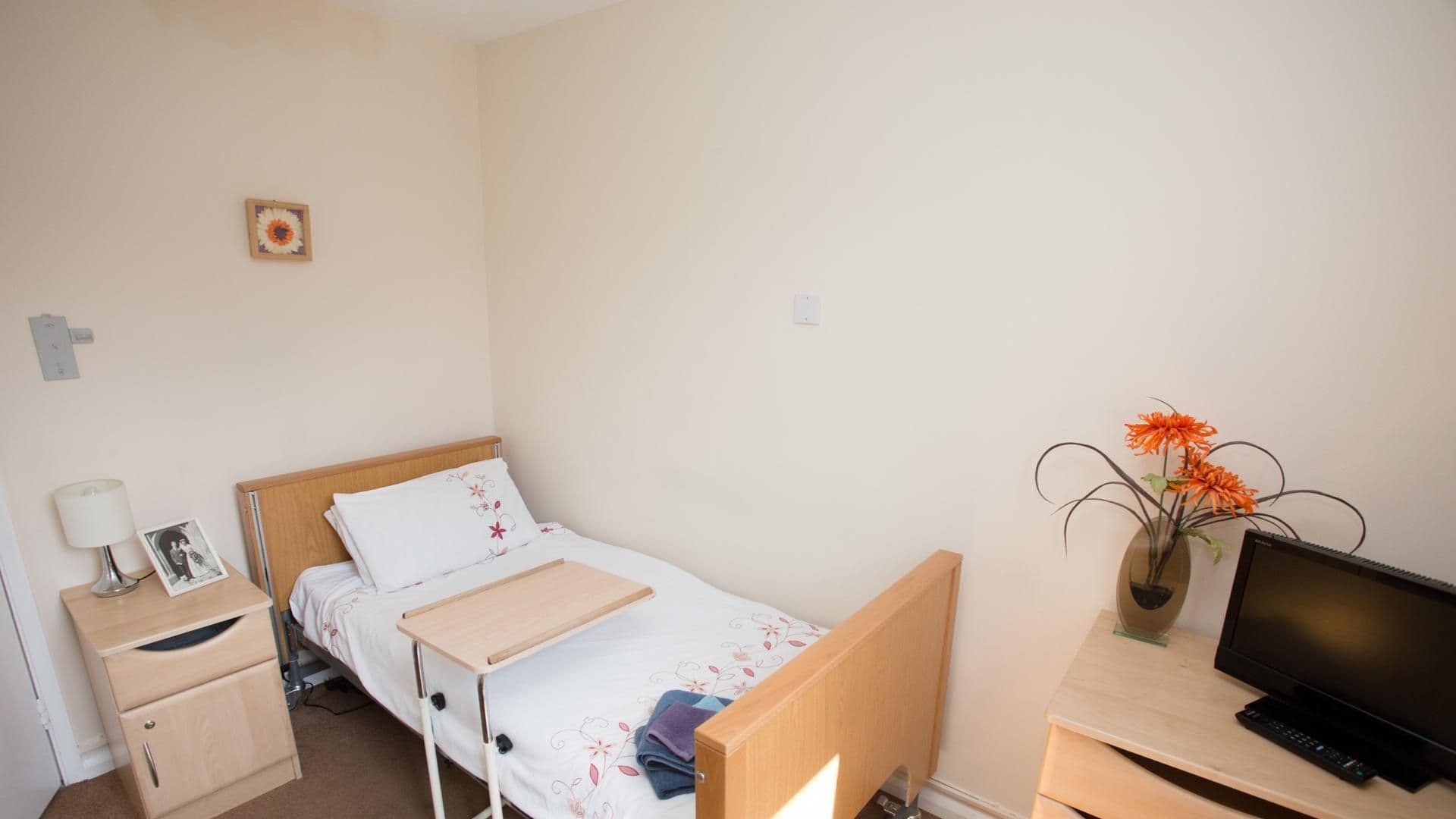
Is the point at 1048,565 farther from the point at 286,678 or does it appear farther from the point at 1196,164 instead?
the point at 286,678

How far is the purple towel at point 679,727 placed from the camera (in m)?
1.43

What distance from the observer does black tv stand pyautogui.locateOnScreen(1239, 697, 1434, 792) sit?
1.11 m

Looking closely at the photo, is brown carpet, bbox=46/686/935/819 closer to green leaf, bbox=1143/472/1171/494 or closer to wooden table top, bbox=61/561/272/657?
wooden table top, bbox=61/561/272/657

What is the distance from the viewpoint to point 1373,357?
4.31ft

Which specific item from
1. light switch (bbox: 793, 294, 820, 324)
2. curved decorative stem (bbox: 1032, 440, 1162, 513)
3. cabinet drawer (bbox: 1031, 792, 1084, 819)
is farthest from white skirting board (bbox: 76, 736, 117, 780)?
curved decorative stem (bbox: 1032, 440, 1162, 513)

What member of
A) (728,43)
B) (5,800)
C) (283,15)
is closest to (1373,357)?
(728,43)

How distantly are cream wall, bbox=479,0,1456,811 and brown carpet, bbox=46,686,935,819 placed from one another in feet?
3.27

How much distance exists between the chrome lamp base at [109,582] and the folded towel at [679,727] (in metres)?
1.80

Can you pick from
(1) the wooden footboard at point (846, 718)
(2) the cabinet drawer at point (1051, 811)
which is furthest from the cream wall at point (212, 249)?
(2) the cabinet drawer at point (1051, 811)

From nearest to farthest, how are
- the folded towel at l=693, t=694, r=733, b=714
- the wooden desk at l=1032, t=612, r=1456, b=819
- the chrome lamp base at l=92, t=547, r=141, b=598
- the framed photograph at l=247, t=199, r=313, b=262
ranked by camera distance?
the wooden desk at l=1032, t=612, r=1456, b=819 < the folded towel at l=693, t=694, r=733, b=714 < the chrome lamp base at l=92, t=547, r=141, b=598 < the framed photograph at l=247, t=199, r=313, b=262

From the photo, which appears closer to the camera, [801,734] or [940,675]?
[801,734]

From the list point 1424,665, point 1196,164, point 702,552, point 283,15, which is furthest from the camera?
point 702,552

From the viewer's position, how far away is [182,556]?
2084mm

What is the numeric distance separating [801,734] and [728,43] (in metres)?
2.01
